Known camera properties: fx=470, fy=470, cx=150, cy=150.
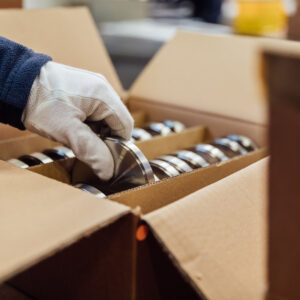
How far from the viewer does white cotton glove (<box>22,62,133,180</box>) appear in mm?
875

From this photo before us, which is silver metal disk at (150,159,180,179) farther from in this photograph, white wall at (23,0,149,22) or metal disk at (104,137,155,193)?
white wall at (23,0,149,22)

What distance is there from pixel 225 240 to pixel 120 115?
351 millimetres

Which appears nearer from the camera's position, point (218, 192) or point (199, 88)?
point (218, 192)

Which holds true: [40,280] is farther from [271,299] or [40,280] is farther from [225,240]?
[271,299]

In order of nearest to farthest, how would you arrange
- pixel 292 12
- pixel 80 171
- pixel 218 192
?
pixel 218 192 → pixel 80 171 → pixel 292 12

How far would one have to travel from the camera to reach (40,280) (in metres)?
0.86

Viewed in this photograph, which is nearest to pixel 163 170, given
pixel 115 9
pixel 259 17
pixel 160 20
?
pixel 259 17

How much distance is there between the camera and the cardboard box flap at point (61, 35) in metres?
1.28

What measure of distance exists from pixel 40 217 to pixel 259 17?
1.30 m

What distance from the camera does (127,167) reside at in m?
0.93

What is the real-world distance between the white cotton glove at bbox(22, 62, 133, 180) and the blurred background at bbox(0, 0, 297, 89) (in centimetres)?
64

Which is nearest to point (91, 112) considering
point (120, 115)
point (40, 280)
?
point (120, 115)

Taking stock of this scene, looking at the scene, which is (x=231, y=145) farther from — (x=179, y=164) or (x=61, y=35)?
(x=61, y=35)

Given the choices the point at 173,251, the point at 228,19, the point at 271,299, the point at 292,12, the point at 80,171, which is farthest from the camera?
the point at 228,19
